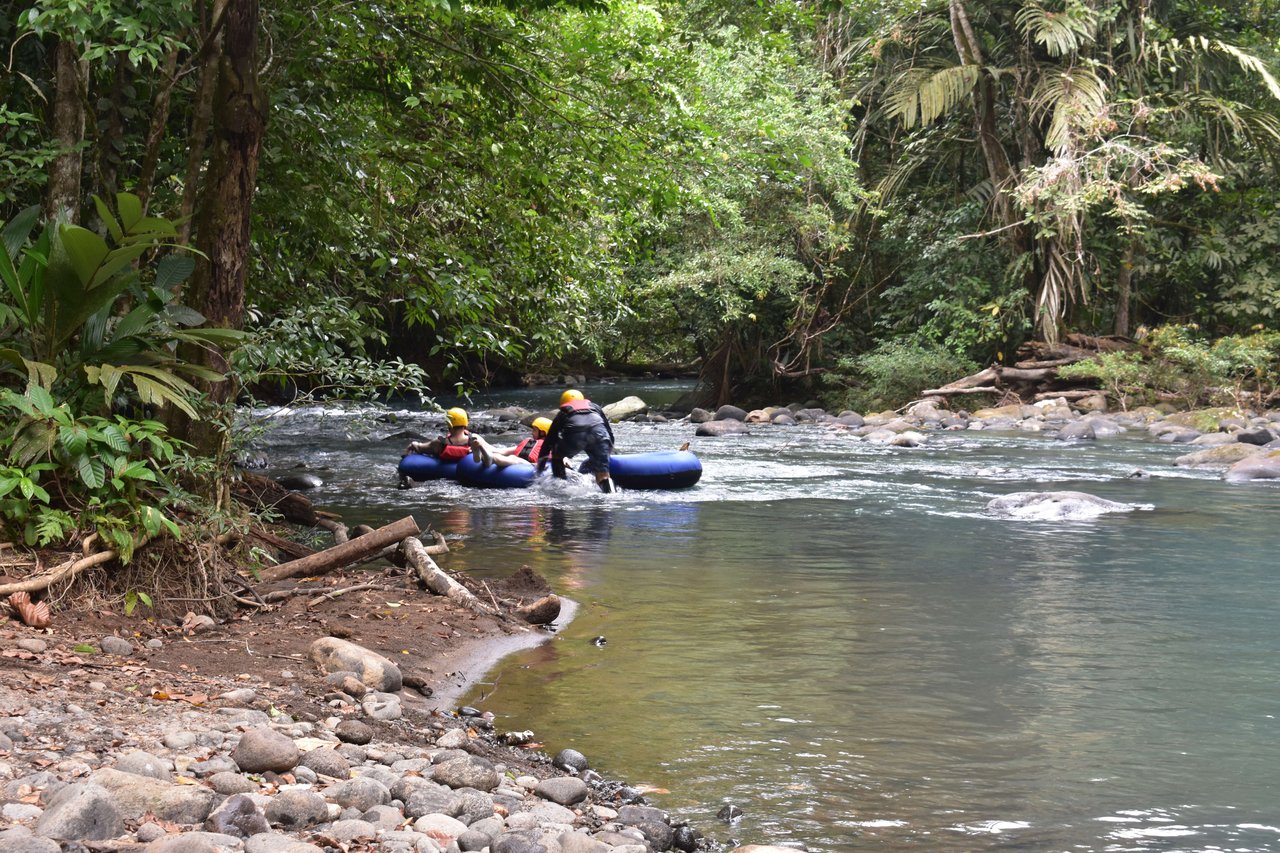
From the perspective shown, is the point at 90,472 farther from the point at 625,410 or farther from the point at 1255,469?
the point at 625,410

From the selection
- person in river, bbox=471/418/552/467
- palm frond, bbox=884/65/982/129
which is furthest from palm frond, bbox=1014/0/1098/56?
person in river, bbox=471/418/552/467

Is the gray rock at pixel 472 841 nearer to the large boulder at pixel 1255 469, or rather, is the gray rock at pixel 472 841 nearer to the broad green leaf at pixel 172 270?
the broad green leaf at pixel 172 270

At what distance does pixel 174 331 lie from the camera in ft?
18.6

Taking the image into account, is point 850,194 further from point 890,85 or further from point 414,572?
point 414,572

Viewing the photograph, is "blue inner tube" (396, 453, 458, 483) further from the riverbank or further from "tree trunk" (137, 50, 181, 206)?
the riverbank

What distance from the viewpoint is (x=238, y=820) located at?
3180 millimetres

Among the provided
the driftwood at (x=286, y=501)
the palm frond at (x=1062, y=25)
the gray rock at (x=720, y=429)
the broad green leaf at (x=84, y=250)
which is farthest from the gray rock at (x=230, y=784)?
the palm frond at (x=1062, y=25)

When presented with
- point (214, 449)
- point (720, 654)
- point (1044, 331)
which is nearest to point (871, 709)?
point (720, 654)

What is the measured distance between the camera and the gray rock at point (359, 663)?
5.06 meters

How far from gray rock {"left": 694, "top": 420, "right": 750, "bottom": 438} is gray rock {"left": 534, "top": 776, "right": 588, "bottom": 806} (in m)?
16.8

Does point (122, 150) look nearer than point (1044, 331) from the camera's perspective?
Yes

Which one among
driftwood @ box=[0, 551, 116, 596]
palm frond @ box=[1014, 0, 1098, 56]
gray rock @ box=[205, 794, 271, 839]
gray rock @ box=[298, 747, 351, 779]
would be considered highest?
palm frond @ box=[1014, 0, 1098, 56]

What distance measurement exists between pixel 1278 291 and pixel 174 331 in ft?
71.2

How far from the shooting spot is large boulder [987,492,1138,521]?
442 inches
